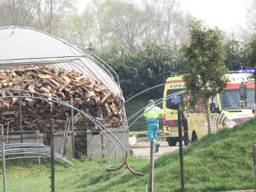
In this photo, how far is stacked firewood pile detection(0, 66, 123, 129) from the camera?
25.0 metres

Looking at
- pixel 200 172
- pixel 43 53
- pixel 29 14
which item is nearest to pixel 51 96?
pixel 43 53

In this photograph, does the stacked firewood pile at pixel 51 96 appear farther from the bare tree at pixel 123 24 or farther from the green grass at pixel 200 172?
the bare tree at pixel 123 24

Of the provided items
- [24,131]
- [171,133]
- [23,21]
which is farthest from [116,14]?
[24,131]

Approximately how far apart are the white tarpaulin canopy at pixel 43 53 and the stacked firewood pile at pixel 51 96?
551 mm

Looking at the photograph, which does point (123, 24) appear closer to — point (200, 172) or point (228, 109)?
point (228, 109)

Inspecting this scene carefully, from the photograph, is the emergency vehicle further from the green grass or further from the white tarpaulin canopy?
the green grass

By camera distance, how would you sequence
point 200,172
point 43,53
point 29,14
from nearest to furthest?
point 200,172
point 43,53
point 29,14

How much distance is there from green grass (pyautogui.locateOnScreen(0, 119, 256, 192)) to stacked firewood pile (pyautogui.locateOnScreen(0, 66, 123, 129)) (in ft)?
25.3

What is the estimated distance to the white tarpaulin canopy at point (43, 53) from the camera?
26.2 metres

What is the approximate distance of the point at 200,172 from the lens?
45.7ft

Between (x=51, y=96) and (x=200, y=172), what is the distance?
40.3 ft

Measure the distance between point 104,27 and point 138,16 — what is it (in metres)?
4.71

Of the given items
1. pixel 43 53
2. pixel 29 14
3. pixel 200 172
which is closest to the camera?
pixel 200 172

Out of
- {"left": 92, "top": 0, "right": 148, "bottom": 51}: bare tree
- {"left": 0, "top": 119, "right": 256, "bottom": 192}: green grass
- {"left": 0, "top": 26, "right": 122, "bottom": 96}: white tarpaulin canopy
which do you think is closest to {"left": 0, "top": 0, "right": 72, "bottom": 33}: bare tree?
{"left": 92, "top": 0, "right": 148, "bottom": 51}: bare tree
